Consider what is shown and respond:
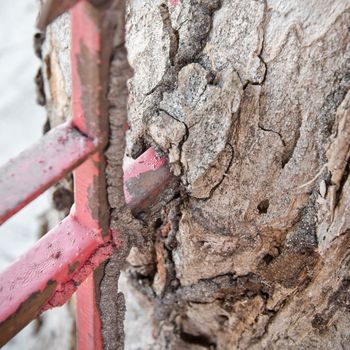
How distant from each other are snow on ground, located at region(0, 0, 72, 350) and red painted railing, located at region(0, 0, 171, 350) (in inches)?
26.5

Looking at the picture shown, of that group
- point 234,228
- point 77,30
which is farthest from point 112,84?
point 234,228

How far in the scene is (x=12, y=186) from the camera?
2.05 ft

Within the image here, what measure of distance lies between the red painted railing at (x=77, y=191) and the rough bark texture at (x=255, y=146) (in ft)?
0.34

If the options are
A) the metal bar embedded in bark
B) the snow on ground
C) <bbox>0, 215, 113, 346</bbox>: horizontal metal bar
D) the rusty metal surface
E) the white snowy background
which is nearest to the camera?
the metal bar embedded in bark

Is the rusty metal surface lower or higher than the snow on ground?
lower

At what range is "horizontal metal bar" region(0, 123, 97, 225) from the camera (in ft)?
2.04

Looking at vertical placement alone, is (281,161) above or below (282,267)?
above

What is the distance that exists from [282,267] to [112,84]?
2.03 feet

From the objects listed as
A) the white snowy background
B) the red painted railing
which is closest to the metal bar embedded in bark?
the red painted railing

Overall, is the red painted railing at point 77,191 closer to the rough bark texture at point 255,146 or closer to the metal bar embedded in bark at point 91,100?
the metal bar embedded in bark at point 91,100

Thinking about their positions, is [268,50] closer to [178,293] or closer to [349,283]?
[349,283]

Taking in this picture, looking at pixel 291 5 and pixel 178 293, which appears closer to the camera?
pixel 291 5

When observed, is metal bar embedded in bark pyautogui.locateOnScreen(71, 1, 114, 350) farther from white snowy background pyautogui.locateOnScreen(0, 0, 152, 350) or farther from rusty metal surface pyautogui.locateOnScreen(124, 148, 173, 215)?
white snowy background pyautogui.locateOnScreen(0, 0, 152, 350)

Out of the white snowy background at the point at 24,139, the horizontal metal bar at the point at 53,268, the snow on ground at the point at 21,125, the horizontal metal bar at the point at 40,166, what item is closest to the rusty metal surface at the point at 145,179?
the horizontal metal bar at the point at 53,268
